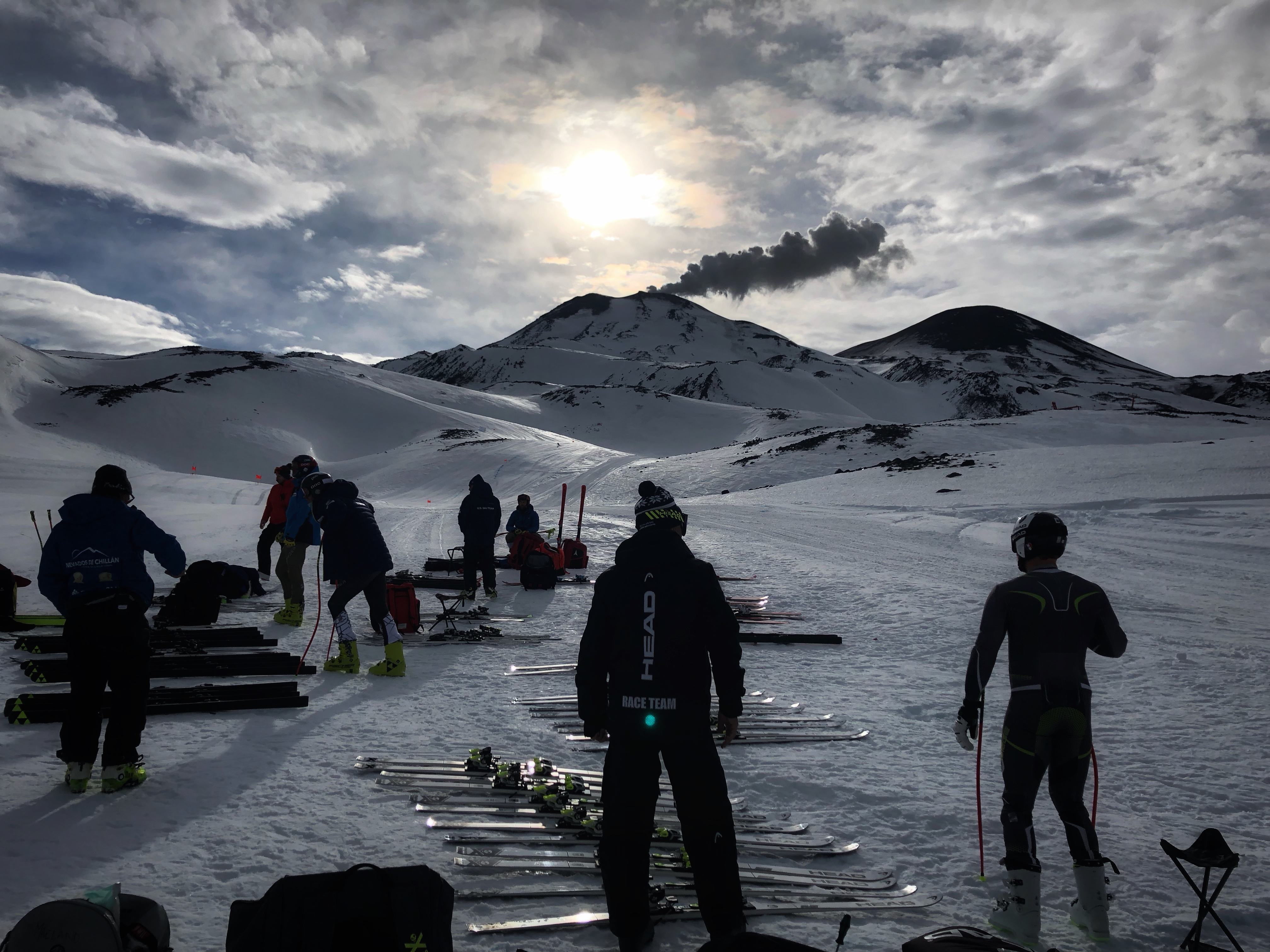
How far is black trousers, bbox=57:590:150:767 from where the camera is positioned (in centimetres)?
478

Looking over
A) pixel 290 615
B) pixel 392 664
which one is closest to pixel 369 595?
pixel 392 664

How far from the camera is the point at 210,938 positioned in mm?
3436

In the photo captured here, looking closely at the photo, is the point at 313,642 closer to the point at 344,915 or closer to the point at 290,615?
the point at 290,615

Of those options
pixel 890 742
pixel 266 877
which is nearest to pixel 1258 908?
pixel 890 742

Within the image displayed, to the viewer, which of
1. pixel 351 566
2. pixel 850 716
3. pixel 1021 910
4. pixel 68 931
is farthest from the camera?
pixel 351 566

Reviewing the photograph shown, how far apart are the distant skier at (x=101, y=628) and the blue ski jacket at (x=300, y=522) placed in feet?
14.3

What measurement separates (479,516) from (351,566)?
430 cm

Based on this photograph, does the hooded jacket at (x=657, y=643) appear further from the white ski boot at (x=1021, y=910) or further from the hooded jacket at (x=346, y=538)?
the hooded jacket at (x=346, y=538)

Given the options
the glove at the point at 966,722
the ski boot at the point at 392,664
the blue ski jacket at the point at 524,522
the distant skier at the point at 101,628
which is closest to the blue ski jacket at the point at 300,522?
the ski boot at the point at 392,664

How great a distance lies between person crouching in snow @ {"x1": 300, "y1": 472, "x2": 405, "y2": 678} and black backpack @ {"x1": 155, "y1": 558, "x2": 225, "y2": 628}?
113 inches

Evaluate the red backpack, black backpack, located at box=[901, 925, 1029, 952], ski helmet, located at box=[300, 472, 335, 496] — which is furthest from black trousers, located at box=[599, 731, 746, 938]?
the red backpack

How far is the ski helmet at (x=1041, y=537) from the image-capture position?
3.92 meters

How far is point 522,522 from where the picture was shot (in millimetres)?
14836

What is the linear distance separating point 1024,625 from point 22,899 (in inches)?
214
